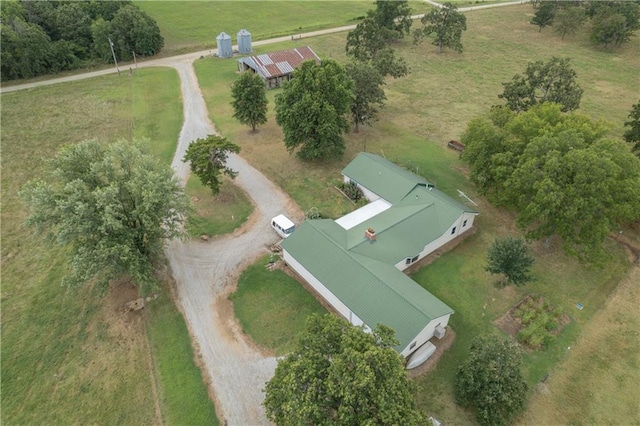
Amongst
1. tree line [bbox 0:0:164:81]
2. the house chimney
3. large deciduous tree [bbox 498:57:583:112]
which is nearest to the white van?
the house chimney

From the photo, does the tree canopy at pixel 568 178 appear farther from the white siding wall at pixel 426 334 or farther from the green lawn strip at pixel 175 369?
the green lawn strip at pixel 175 369

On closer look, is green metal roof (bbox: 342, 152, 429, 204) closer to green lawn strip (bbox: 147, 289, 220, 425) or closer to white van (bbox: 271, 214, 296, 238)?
white van (bbox: 271, 214, 296, 238)

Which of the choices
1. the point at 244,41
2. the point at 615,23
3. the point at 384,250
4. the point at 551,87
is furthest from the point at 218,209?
the point at 615,23

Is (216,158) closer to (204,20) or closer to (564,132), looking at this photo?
(564,132)

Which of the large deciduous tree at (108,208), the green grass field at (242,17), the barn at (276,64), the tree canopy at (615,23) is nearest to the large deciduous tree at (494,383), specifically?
the large deciduous tree at (108,208)

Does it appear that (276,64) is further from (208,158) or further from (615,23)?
(615,23)

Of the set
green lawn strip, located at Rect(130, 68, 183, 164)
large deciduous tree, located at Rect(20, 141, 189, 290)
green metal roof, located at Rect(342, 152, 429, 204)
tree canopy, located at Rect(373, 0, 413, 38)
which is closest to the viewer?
large deciduous tree, located at Rect(20, 141, 189, 290)
